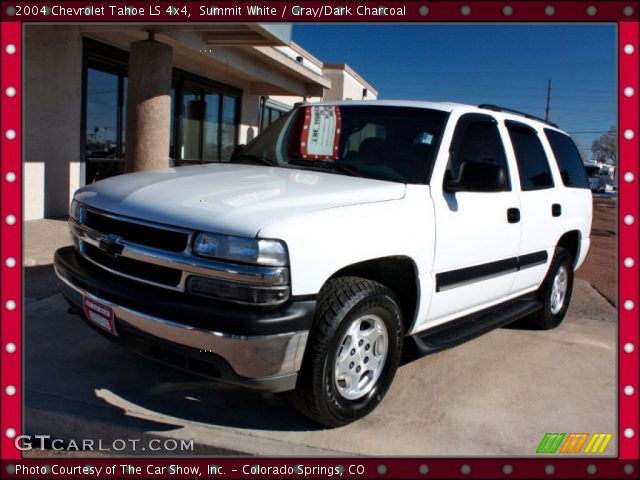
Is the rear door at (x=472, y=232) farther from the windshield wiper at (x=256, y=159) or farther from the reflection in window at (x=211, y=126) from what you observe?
the reflection in window at (x=211, y=126)

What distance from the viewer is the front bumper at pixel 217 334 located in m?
2.69

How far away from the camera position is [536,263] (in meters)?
4.81

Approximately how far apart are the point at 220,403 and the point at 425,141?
2.15 meters

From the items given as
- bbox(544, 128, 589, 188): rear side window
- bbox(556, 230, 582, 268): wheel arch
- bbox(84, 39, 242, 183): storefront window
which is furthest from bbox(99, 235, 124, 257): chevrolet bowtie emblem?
bbox(84, 39, 242, 183): storefront window

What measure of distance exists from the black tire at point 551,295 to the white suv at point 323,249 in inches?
16.3

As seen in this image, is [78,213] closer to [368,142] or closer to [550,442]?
[368,142]

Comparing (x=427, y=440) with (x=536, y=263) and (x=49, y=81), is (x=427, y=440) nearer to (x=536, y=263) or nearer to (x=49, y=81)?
(x=536, y=263)

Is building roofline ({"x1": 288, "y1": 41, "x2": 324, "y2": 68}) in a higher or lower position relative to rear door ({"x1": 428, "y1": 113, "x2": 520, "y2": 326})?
higher

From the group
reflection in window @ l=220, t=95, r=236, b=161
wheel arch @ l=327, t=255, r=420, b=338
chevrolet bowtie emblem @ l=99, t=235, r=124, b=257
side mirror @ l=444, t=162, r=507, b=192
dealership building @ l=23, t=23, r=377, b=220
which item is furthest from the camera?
reflection in window @ l=220, t=95, r=236, b=161

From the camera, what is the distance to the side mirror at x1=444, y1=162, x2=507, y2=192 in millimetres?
3641

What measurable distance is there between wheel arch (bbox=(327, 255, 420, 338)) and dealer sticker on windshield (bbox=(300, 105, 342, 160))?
93 centimetres

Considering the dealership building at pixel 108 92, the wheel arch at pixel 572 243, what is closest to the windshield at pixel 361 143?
the wheel arch at pixel 572 243

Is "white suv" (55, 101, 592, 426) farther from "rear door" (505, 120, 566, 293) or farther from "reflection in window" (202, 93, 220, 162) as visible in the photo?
"reflection in window" (202, 93, 220, 162)

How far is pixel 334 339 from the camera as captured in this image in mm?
→ 2971
